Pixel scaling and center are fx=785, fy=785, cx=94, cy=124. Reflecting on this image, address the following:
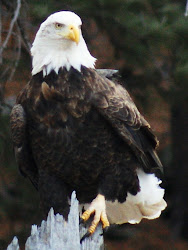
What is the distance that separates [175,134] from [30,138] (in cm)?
485

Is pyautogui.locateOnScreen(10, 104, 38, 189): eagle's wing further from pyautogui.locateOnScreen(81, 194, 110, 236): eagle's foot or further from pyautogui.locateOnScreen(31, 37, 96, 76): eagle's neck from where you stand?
pyautogui.locateOnScreen(81, 194, 110, 236): eagle's foot

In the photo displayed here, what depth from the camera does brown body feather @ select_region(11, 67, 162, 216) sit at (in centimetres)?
471

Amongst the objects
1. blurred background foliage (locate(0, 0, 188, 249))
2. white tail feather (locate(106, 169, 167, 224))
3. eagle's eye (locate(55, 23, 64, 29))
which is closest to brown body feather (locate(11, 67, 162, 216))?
white tail feather (locate(106, 169, 167, 224))

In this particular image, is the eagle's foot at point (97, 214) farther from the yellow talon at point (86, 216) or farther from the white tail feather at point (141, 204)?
the white tail feather at point (141, 204)

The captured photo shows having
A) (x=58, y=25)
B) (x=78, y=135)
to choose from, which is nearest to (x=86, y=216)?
(x=78, y=135)

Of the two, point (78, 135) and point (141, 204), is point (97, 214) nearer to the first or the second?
point (78, 135)

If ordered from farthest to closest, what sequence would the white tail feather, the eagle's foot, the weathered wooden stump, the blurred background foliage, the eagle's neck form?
the blurred background foliage, the white tail feather, the eagle's neck, the eagle's foot, the weathered wooden stump

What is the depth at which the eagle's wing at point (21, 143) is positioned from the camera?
15.6 feet

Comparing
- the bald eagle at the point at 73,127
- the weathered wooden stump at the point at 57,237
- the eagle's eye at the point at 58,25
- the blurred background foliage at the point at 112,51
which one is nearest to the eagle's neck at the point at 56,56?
the bald eagle at the point at 73,127

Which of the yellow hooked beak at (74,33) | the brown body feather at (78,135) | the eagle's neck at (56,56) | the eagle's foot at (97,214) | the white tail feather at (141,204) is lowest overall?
the white tail feather at (141,204)

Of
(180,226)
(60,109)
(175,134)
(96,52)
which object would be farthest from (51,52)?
(180,226)

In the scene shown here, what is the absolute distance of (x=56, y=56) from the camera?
15.4 feet

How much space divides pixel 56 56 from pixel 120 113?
515mm

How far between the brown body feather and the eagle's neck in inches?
1.7
